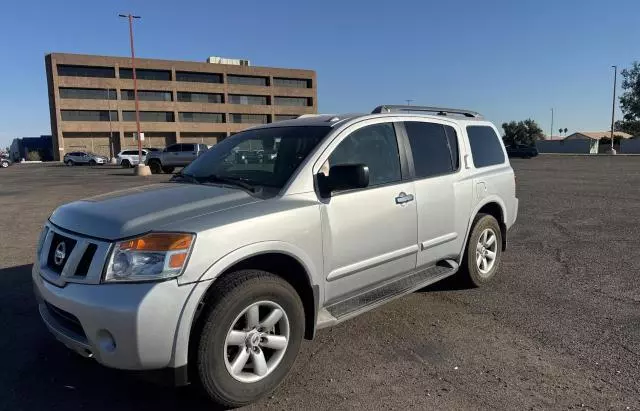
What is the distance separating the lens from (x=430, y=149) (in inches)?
185

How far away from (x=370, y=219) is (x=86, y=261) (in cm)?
198

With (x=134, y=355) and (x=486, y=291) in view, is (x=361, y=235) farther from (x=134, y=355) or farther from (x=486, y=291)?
(x=486, y=291)

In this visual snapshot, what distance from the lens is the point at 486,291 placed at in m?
5.25

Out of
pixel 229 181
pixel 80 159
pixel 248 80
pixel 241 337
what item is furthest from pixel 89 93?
pixel 241 337

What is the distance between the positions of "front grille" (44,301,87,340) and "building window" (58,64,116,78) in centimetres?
7566

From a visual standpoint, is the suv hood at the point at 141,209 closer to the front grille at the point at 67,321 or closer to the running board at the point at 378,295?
the front grille at the point at 67,321

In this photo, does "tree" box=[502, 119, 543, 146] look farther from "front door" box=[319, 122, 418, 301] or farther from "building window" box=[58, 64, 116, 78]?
"front door" box=[319, 122, 418, 301]

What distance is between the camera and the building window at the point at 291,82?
8512 cm

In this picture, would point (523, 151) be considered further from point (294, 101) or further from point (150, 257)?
point (150, 257)

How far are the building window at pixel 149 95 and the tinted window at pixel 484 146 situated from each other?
244 feet

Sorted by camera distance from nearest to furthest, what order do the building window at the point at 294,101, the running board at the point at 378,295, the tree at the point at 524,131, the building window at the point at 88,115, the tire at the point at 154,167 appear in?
the running board at the point at 378,295 < the tire at the point at 154,167 < the building window at the point at 88,115 < the building window at the point at 294,101 < the tree at the point at 524,131

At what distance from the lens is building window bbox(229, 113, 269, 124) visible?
81.4m

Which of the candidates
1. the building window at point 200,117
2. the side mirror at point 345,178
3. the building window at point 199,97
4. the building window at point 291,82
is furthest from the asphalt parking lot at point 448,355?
the building window at point 291,82

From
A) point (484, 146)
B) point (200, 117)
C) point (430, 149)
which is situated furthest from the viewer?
point (200, 117)
